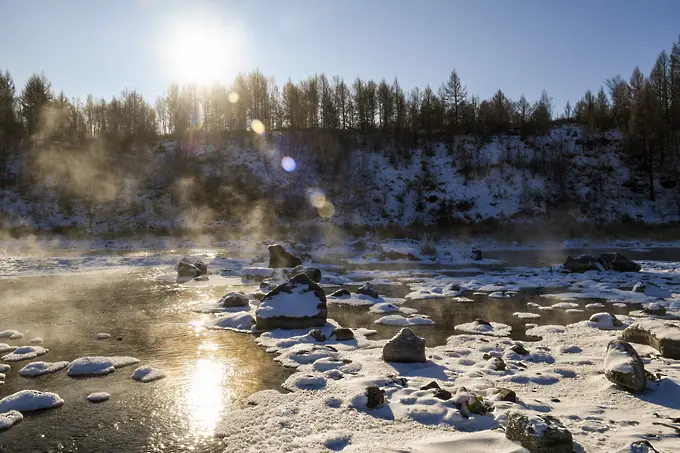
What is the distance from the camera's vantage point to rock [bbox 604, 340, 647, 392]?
21.5ft

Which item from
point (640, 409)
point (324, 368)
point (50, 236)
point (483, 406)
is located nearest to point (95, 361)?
point (324, 368)

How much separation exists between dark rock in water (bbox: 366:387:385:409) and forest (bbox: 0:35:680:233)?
169ft

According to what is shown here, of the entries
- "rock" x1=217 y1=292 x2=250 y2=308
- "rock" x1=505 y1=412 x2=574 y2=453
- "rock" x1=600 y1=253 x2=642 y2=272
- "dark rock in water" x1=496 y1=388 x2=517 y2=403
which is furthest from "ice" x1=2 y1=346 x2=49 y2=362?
"rock" x1=600 y1=253 x2=642 y2=272

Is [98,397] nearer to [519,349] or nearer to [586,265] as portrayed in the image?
[519,349]

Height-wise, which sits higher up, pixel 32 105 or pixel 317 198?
pixel 32 105

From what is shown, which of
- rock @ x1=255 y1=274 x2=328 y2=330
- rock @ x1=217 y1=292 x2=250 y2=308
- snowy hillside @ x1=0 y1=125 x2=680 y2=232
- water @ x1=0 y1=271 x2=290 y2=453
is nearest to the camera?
water @ x1=0 y1=271 x2=290 y2=453

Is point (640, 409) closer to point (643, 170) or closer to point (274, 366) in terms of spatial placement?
point (274, 366)

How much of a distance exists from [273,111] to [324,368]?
226 feet

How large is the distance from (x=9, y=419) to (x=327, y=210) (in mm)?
43751

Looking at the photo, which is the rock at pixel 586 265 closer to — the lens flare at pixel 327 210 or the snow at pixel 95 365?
the snow at pixel 95 365

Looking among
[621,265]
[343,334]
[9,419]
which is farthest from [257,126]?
[9,419]

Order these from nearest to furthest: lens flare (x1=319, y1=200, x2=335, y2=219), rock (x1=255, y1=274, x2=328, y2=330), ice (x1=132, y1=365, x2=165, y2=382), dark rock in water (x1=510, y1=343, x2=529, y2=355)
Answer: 1. ice (x1=132, y1=365, x2=165, y2=382)
2. dark rock in water (x1=510, y1=343, x2=529, y2=355)
3. rock (x1=255, y1=274, x2=328, y2=330)
4. lens flare (x1=319, y1=200, x2=335, y2=219)

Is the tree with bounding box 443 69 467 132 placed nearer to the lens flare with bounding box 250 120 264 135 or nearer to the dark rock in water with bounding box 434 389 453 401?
the lens flare with bounding box 250 120 264 135

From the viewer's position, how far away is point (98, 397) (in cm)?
685
